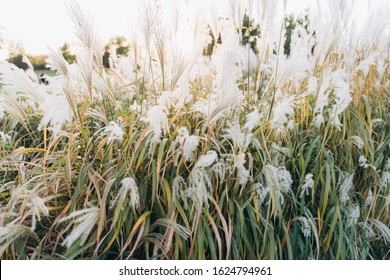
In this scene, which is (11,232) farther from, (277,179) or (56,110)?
(277,179)

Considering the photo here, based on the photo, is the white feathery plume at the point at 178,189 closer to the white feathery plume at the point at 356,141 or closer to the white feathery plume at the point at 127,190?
the white feathery plume at the point at 127,190

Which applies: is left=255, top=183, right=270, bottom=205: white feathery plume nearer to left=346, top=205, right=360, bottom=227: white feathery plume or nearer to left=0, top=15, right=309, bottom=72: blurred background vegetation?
left=346, top=205, right=360, bottom=227: white feathery plume

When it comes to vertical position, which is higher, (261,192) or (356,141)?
(356,141)

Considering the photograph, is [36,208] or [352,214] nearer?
[36,208]

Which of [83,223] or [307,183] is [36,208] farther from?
[307,183]

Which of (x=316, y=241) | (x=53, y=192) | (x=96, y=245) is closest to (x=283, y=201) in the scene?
(x=316, y=241)

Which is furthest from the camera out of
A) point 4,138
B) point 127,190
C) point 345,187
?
point 4,138

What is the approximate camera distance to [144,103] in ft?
8.21

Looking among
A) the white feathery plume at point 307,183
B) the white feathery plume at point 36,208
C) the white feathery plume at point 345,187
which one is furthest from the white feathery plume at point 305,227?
the white feathery plume at point 36,208

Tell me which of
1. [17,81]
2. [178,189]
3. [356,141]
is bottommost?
[178,189]

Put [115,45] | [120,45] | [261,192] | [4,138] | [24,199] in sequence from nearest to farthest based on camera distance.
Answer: [24,199] < [261,192] < [4,138] < [115,45] < [120,45]

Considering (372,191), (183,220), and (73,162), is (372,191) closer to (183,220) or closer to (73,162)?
(183,220)

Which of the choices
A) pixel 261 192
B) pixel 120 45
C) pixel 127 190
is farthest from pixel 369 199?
pixel 120 45
